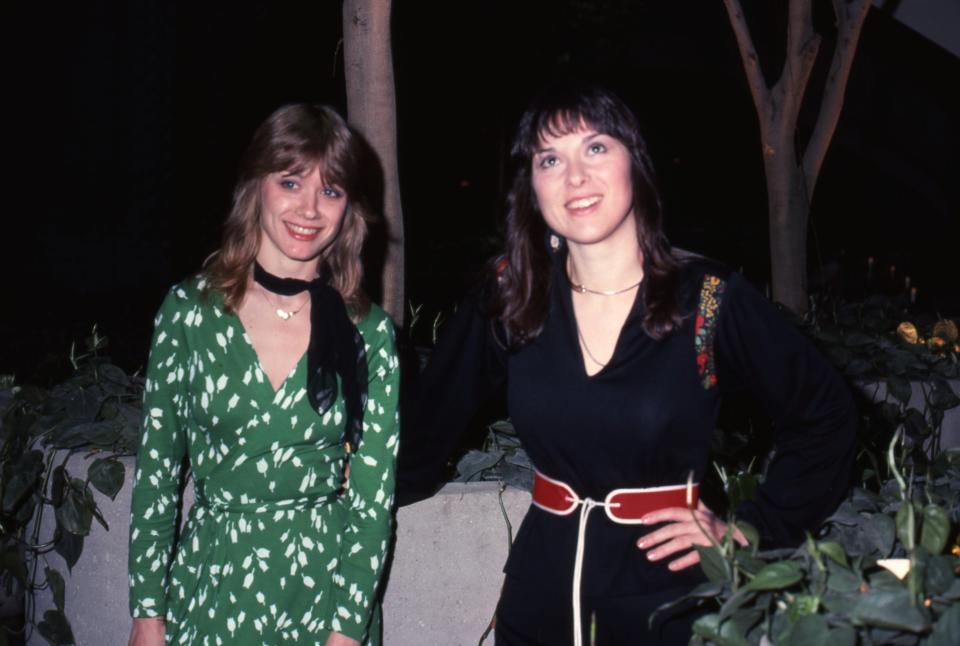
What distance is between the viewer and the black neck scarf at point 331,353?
8.41 feet

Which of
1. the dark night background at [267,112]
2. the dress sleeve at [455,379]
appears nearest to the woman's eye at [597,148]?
the dress sleeve at [455,379]

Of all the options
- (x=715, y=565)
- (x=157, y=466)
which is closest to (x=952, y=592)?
(x=715, y=565)

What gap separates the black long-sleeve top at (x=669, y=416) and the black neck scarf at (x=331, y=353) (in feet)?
1.34

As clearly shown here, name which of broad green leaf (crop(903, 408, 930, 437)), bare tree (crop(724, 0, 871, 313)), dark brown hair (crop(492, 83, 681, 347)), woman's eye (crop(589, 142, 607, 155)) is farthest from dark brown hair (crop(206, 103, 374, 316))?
bare tree (crop(724, 0, 871, 313))

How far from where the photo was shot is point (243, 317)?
8.66ft

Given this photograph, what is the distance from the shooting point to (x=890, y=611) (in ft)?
5.47

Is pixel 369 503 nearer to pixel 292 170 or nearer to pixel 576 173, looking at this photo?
pixel 292 170

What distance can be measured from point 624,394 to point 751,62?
469 cm

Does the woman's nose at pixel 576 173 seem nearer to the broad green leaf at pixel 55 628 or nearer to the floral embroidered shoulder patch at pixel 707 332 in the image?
the floral embroidered shoulder patch at pixel 707 332

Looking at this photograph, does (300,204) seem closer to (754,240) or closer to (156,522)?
(156,522)

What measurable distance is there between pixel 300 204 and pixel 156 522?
842 mm

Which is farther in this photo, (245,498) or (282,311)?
(282,311)

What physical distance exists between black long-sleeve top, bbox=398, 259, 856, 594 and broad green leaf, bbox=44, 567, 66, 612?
1.73m

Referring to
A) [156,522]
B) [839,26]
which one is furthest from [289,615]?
[839,26]
